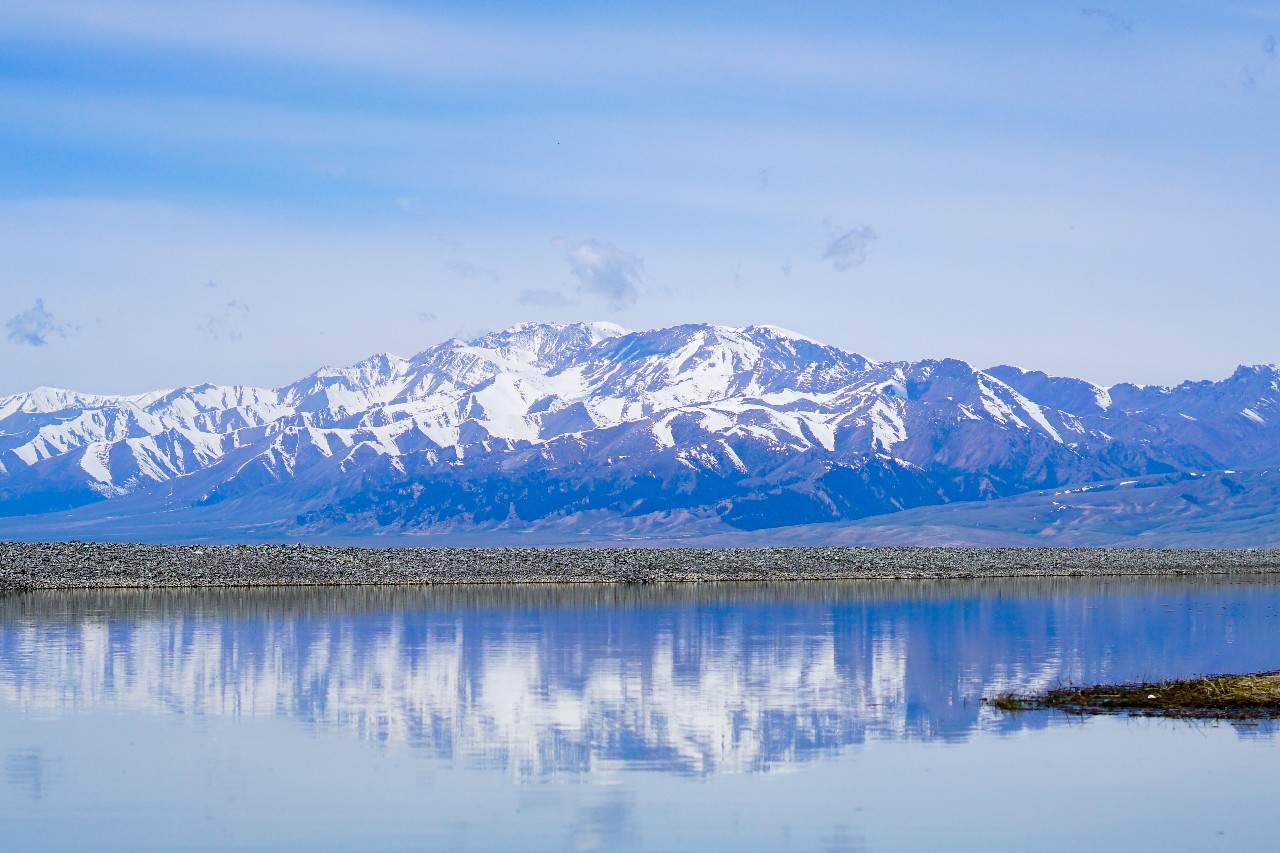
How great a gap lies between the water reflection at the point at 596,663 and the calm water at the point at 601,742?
0.20m

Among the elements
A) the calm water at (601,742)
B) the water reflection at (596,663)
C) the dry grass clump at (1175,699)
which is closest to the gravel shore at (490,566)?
the water reflection at (596,663)

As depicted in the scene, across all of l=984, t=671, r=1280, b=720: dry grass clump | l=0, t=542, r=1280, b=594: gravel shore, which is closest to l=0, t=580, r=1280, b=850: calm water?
l=984, t=671, r=1280, b=720: dry grass clump

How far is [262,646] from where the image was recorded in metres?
56.3

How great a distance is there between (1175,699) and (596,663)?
63.0 feet

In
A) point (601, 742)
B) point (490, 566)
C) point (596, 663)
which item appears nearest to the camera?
point (601, 742)

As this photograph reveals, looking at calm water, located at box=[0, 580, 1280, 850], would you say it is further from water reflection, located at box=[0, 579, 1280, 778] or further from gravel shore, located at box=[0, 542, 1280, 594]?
gravel shore, located at box=[0, 542, 1280, 594]

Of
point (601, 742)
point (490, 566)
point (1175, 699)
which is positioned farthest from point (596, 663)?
point (490, 566)

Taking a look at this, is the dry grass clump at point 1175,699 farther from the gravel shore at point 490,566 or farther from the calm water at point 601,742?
the gravel shore at point 490,566

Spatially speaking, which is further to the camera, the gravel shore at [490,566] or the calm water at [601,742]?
the gravel shore at [490,566]

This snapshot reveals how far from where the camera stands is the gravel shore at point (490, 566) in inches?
3834

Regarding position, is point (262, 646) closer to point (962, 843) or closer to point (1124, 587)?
point (962, 843)

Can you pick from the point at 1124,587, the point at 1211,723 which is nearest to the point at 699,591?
the point at 1124,587

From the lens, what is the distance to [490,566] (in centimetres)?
11288

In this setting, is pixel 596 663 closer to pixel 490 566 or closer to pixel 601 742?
pixel 601 742
